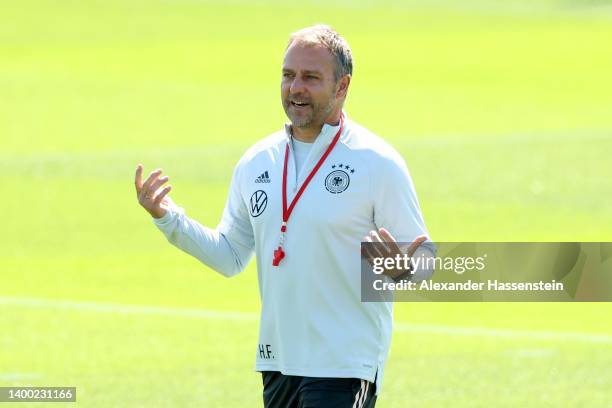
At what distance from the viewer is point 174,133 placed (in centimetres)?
2789

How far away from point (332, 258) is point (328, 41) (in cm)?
103

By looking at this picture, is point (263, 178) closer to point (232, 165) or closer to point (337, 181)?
point (337, 181)

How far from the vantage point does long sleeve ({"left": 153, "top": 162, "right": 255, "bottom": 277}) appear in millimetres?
7609

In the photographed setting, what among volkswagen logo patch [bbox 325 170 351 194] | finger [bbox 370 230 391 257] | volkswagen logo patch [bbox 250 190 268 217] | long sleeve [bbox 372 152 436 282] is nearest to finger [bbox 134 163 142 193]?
volkswagen logo patch [bbox 250 190 268 217]

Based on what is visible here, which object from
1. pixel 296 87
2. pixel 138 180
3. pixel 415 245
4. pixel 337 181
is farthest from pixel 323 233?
pixel 138 180

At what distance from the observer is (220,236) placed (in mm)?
7766

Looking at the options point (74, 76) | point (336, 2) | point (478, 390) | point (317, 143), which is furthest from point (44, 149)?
point (336, 2)

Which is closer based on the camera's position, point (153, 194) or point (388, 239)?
point (388, 239)

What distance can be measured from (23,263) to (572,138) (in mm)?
10919

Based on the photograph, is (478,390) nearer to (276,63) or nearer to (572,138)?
(572,138)

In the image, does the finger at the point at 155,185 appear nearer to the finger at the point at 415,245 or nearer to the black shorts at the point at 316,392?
the black shorts at the point at 316,392

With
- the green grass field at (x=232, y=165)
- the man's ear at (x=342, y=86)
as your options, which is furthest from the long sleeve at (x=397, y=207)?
the green grass field at (x=232, y=165)

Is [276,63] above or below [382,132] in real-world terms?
above

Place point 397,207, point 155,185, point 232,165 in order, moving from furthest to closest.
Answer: point 232,165, point 155,185, point 397,207
